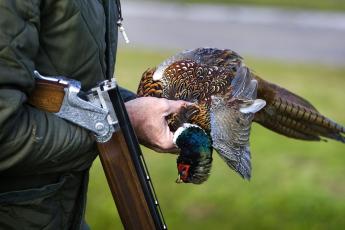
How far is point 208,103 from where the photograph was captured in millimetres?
2629

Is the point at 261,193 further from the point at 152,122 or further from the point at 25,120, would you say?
the point at 25,120

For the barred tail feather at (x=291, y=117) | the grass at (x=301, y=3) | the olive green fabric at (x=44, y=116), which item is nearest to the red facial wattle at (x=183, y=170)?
the olive green fabric at (x=44, y=116)

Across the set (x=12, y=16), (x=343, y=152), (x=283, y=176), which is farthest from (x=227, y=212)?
(x=12, y=16)

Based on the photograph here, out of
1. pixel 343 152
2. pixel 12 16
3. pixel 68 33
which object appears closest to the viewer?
pixel 12 16

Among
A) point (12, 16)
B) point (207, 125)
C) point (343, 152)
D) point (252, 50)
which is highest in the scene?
point (12, 16)

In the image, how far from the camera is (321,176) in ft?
21.0

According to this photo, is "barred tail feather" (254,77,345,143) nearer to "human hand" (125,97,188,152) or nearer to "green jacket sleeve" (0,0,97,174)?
"human hand" (125,97,188,152)

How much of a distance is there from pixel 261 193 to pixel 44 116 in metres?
3.89

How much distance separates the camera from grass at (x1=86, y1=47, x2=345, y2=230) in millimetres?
5531

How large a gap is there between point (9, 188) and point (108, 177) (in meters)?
0.28

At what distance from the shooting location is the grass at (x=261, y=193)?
18.1ft

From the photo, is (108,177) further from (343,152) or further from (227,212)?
(343,152)

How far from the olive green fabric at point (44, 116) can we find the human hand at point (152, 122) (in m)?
0.14

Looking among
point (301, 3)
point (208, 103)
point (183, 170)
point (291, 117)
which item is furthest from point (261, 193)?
point (301, 3)
